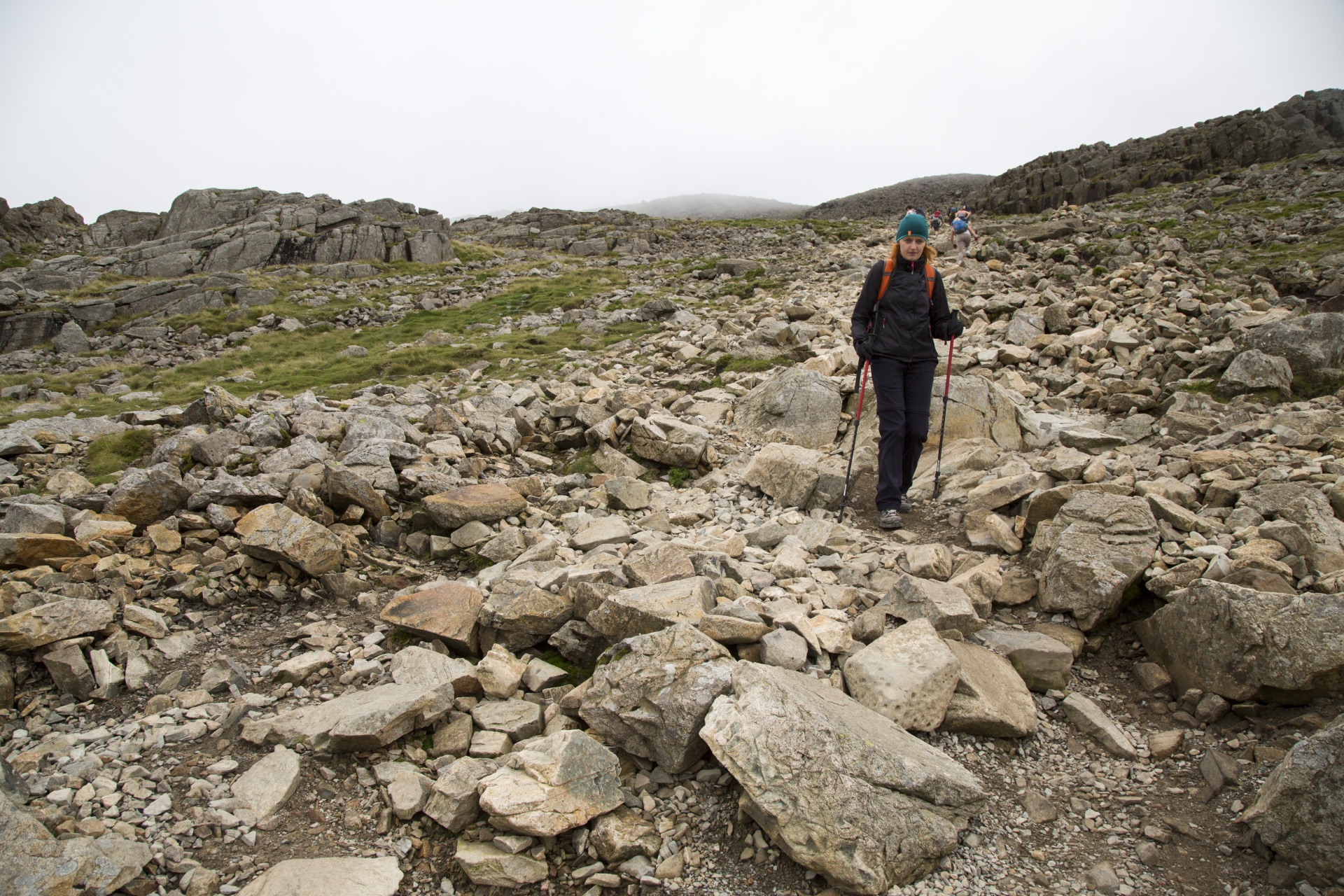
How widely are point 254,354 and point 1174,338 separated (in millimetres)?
29541

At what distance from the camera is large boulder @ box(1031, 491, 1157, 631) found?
214 inches

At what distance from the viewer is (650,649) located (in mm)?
4770

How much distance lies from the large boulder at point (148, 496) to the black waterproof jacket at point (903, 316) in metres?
8.45

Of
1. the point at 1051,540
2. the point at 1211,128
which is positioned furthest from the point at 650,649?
the point at 1211,128

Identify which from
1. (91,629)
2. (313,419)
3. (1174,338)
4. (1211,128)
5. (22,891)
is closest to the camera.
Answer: (22,891)

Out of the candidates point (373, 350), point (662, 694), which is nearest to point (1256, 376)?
point (662, 694)

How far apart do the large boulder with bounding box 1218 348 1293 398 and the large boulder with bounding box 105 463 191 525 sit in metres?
14.1

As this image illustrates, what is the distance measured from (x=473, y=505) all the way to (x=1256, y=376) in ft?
37.0

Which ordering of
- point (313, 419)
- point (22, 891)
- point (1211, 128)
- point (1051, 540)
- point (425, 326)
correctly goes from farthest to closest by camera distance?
1. point (1211, 128)
2. point (425, 326)
3. point (313, 419)
4. point (1051, 540)
5. point (22, 891)

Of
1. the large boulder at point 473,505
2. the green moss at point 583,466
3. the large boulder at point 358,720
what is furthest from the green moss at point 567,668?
the green moss at point 583,466

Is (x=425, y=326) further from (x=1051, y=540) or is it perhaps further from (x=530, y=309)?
(x=1051, y=540)

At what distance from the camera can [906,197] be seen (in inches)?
4582

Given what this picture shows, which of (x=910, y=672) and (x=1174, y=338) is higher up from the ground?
(x=1174, y=338)

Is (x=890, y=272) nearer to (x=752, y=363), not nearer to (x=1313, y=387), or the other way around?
(x=752, y=363)
